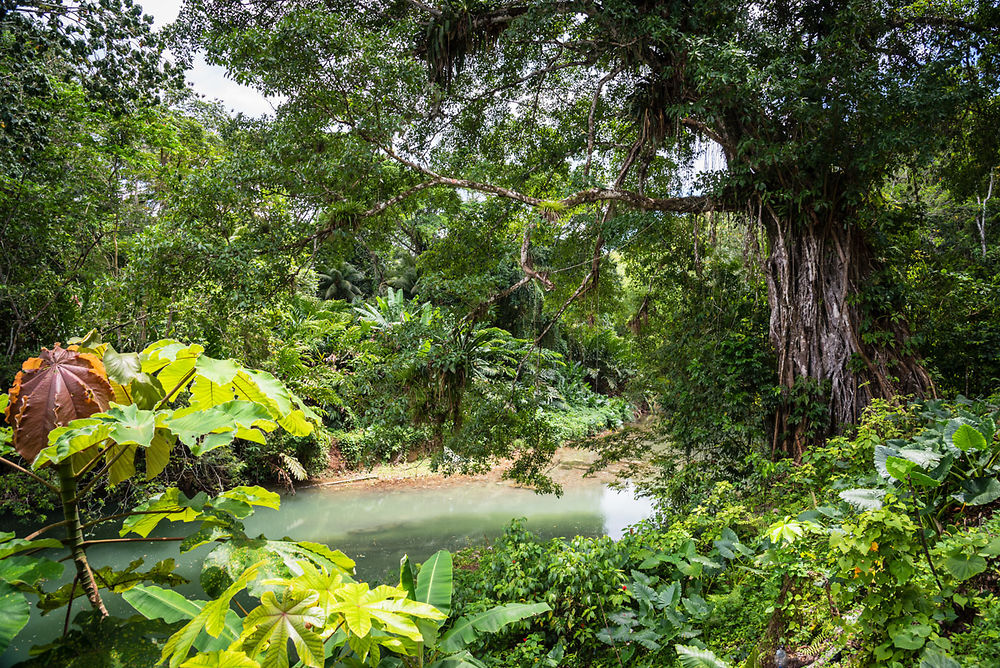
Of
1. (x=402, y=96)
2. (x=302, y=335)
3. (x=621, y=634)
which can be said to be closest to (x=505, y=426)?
(x=621, y=634)

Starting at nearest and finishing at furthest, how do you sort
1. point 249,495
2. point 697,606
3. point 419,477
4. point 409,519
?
point 249,495, point 697,606, point 409,519, point 419,477

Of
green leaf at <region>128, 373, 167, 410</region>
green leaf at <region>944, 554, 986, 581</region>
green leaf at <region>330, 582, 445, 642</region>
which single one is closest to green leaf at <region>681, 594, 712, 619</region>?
green leaf at <region>944, 554, 986, 581</region>

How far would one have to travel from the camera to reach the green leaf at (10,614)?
36.6 inches

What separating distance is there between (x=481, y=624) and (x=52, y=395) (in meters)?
1.85

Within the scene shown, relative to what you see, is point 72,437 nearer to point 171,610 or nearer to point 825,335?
point 171,610

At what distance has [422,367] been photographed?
620 centimetres

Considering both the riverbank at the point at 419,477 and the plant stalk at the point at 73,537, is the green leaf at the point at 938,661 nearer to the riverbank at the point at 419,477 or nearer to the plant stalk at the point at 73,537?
the plant stalk at the point at 73,537

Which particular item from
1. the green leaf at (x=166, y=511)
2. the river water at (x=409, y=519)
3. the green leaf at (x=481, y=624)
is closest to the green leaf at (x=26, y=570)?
the green leaf at (x=166, y=511)

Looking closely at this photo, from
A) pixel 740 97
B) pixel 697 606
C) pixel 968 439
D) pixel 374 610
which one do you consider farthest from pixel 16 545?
pixel 740 97

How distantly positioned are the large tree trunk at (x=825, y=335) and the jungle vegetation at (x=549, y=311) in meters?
0.03

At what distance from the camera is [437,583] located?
2.25m

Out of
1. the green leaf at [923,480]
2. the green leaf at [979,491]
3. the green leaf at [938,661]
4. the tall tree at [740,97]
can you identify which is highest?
the tall tree at [740,97]

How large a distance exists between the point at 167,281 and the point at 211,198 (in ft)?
3.14

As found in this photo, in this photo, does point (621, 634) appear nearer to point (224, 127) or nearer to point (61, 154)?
point (61, 154)
